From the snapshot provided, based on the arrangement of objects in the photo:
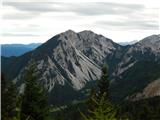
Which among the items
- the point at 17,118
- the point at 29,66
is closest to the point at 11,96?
the point at 29,66

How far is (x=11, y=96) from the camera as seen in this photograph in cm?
7506

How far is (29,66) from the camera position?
118 feet

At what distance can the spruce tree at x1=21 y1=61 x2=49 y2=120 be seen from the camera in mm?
34875

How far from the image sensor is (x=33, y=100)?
35062 millimetres

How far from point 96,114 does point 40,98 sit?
944 inches

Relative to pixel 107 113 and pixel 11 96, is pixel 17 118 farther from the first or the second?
pixel 11 96

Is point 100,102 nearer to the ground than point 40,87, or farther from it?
farther from it

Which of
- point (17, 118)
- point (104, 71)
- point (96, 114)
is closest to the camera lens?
point (96, 114)

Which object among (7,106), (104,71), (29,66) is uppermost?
(29,66)

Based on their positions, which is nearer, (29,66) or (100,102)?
(100,102)

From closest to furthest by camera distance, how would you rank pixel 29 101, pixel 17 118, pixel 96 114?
pixel 96 114, pixel 17 118, pixel 29 101

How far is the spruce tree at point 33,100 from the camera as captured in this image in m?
34.9

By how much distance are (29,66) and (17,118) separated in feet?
74.9

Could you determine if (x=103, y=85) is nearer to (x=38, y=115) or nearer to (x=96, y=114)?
(x=38, y=115)
